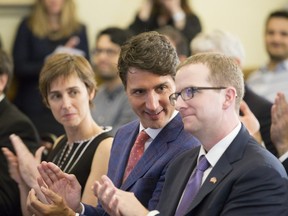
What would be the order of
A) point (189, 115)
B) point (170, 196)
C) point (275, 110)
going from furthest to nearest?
point (275, 110) < point (170, 196) < point (189, 115)

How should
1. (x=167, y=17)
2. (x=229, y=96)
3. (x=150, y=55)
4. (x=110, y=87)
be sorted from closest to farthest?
1. (x=229, y=96)
2. (x=150, y=55)
3. (x=110, y=87)
4. (x=167, y=17)

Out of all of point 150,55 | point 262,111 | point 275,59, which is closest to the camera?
point 150,55

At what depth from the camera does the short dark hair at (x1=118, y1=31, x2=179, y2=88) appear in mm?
2775

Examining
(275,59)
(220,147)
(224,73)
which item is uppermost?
(224,73)

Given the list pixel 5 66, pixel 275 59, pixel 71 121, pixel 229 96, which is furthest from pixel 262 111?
pixel 275 59

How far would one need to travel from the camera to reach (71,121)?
335cm

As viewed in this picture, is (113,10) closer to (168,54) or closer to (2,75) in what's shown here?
(2,75)

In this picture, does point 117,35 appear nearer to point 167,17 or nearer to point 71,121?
point 167,17

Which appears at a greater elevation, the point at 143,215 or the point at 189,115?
the point at 189,115

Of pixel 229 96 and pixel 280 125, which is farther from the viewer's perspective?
pixel 280 125

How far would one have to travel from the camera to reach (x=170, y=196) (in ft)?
8.48

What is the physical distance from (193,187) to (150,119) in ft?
1.47

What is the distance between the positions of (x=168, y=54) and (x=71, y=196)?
2.12 feet

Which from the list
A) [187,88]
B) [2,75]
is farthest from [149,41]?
[2,75]
